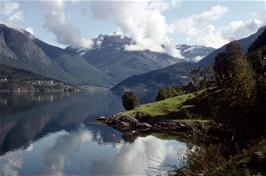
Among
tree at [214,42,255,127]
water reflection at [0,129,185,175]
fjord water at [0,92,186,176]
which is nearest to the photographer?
tree at [214,42,255,127]

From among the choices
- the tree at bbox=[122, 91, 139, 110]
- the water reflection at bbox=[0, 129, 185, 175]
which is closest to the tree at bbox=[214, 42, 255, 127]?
the water reflection at bbox=[0, 129, 185, 175]

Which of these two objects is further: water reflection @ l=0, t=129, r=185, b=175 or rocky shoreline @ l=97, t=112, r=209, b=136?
rocky shoreline @ l=97, t=112, r=209, b=136

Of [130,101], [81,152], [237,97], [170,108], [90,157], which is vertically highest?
[130,101]

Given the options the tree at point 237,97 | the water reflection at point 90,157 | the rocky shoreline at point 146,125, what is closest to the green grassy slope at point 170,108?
the rocky shoreline at point 146,125

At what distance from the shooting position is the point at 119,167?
3275 inches

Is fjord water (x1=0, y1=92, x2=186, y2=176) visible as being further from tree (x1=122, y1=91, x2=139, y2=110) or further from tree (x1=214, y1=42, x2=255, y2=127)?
tree (x1=122, y1=91, x2=139, y2=110)

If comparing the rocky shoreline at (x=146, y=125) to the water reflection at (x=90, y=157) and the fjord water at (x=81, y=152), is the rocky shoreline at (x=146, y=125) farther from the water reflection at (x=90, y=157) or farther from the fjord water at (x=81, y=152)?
the water reflection at (x=90, y=157)

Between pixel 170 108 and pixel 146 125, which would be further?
pixel 170 108

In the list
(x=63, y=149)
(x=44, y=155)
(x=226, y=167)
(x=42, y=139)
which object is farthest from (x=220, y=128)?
(x=42, y=139)

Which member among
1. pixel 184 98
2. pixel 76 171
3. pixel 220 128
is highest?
pixel 184 98

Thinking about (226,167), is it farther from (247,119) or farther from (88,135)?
(88,135)

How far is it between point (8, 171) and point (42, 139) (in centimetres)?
5794

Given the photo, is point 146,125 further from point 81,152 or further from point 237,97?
point 237,97

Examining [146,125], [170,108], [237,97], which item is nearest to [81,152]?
[146,125]
